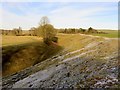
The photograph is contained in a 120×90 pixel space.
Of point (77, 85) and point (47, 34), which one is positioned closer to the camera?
point (77, 85)

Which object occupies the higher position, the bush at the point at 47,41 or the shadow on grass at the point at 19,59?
the bush at the point at 47,41

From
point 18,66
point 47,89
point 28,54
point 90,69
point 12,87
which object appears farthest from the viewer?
point 28,54

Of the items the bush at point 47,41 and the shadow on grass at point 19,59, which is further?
the bush at point 47,41

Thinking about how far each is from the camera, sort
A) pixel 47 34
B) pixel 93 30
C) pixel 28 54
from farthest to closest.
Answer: pixel 93 30 → pixel 47 34 → pixel 28 54

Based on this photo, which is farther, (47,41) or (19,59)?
(47,41)

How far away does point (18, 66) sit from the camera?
53000mm

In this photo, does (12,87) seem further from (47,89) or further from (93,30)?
(93,30)

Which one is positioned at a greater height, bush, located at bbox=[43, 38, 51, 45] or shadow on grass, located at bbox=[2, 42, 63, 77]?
bush, located at bbox=[43, 38, 51, 45]

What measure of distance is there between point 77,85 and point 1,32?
418 feet

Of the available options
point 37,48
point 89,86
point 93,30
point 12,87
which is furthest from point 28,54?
point 93,30

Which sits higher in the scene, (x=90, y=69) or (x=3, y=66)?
(x=90, y=69)

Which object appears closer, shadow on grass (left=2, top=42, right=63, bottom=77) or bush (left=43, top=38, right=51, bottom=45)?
shadow on grass (left=2, top=42, right=63, bottom=77)

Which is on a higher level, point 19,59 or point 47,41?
point 47,41

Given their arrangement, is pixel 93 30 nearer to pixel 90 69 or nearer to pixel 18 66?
pixel 18 66
